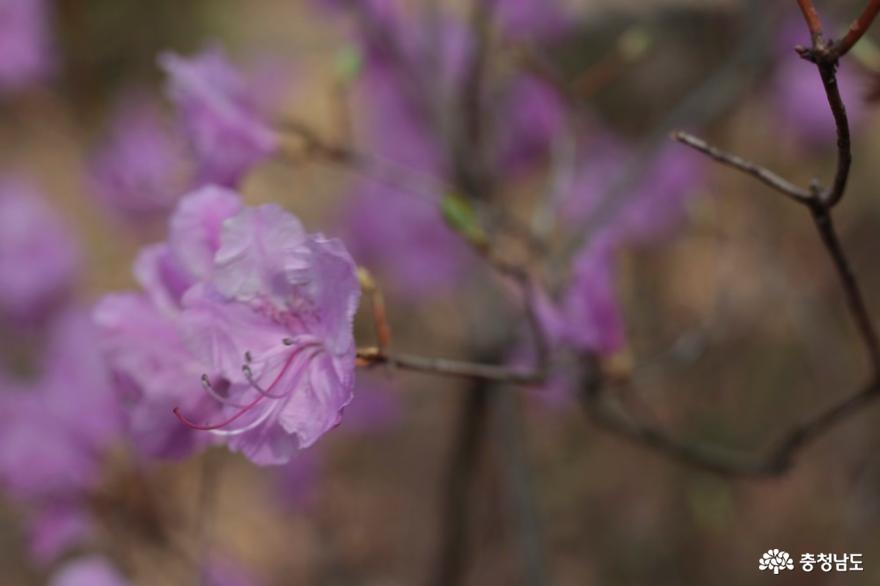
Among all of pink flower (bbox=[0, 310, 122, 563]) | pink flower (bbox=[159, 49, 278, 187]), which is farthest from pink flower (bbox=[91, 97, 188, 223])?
pink flower (bbox=[159, 49, 278, 187])

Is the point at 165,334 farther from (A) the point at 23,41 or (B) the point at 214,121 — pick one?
(A) the point at 23,41

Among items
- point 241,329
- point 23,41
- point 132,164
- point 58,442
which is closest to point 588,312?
point 241,329

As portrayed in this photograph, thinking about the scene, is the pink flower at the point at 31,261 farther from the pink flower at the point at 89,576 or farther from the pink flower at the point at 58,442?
the pink flower at the point at 89,576

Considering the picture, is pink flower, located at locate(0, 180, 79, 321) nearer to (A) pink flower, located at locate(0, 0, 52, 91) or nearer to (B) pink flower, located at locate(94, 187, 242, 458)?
(A) pink flower, located at locate(0, 0, 52, 91)

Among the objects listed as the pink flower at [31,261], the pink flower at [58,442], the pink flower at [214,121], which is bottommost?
the pink flower at [58,442]

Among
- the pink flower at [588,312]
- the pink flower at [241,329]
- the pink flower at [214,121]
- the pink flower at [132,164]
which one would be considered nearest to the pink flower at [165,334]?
the pink flower at [241,329]
